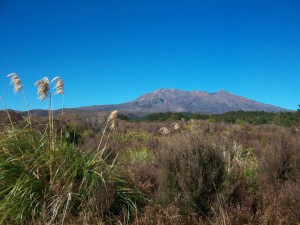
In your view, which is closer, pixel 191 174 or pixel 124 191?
pixel 191 174

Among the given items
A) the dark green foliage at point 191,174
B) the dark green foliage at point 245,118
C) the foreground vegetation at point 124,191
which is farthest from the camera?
the dark green foliage at point 245,118

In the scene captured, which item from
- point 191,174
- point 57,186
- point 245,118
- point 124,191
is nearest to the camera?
point 57,186

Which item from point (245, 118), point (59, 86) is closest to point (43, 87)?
point (59, 86)

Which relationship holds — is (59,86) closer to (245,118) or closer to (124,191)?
(124,191)

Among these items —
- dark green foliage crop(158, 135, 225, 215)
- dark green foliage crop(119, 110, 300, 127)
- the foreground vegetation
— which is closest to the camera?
the foreground vegetation

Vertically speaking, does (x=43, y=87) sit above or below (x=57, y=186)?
above

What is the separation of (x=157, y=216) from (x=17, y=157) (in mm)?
2324

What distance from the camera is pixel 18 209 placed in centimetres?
545

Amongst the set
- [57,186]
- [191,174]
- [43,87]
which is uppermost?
[43,87]

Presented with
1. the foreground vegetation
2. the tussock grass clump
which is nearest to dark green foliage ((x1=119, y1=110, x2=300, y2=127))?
the foreground vegetation

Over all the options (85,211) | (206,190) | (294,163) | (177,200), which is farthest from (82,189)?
(294,163)

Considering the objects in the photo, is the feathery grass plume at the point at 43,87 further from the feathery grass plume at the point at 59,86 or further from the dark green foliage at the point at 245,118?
the dark green foliage at the point at 245,118

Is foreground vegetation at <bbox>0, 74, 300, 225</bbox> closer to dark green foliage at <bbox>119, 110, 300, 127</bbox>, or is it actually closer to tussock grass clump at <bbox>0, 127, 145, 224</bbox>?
tussock grass clump at <bbox>0, 127, 145, 224</bbox>

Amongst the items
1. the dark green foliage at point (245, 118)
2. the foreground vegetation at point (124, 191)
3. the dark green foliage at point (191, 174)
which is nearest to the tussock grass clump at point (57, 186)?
the foreground vegetation at point (124, 191)
